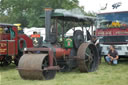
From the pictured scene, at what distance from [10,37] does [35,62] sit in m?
3.89

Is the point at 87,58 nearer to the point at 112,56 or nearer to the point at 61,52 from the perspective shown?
the point at 61,52

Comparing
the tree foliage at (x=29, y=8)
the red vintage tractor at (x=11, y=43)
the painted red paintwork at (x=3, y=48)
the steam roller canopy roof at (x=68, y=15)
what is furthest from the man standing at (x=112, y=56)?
the tree foliage at (x=29, y=8)

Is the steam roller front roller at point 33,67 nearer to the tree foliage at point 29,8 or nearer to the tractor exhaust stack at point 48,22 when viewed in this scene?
the tractor exhaust stack at point 48,22

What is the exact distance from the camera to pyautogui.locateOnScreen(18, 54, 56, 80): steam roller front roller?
684 cm

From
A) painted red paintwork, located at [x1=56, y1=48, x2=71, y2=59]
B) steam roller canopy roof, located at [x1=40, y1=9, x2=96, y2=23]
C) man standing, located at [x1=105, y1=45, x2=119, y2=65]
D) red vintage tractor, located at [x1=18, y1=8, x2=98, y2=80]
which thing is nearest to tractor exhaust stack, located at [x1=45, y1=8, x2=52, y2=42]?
red vintage tractor, located at [x1=18, y1=8, x2=98, y2=80]

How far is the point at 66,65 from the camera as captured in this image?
28.1 feet

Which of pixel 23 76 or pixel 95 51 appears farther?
pixel 95 51

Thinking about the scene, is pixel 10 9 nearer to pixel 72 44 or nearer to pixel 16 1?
pixel 16 1

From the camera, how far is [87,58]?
8922mm

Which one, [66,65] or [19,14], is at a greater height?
[19,14]

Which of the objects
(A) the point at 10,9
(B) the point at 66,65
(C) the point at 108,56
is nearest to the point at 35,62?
(B) the point at 66,65

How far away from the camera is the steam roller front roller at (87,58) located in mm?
8391

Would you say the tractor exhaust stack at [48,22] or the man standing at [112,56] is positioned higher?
the tractor exhaust stack at [48,22]

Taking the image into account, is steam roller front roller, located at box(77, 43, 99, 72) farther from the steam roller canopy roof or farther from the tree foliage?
the tree foliage
